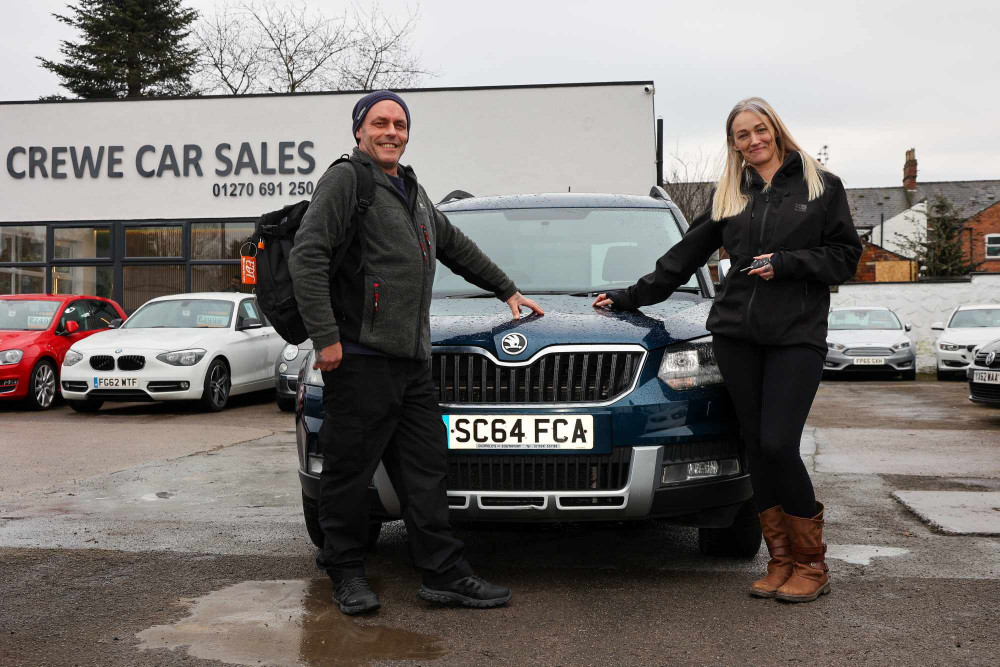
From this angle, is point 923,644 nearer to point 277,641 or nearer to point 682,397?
point 682,397

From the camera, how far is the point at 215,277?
21.1 m

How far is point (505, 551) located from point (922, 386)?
14.3 metres

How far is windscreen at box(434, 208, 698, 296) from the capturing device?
507 centimetres

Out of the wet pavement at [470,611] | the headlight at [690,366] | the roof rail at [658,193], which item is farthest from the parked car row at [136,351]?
the headlight at [690,366]

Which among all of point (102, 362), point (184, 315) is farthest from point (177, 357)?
point (184, 315)

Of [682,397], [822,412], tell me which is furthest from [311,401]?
[822,412]

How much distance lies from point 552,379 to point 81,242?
19818 millimetres

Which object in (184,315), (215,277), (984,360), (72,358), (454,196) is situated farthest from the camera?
(215,277)

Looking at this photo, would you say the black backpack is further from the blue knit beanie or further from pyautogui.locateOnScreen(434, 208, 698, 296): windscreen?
pyautogui.locateOnScreen(434, 208, 698, 296): windscreen

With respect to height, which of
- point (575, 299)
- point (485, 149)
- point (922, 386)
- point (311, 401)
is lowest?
point (922, 386)

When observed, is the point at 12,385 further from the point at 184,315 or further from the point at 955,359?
the point at 955,359

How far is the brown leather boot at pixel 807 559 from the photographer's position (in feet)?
13.0

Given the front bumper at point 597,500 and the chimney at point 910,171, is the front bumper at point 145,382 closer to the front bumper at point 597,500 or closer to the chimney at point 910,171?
the front bumper at point 597,500

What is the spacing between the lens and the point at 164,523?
565cm
